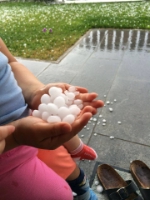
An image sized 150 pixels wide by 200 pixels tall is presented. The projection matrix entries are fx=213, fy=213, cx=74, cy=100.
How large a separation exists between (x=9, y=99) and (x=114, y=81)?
161 cm

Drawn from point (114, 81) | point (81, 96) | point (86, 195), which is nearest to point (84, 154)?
point (86, 195)

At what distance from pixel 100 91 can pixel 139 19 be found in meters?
2.86

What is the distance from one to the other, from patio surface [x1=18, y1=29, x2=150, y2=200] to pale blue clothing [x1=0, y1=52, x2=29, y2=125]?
677 mm

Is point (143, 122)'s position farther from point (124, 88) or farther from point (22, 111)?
point (22, 111)

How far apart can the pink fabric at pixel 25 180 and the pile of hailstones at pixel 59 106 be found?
0.62 feet

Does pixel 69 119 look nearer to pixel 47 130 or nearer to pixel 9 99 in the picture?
pixel 47 130

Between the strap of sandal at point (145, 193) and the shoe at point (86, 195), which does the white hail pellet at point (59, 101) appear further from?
the strap of sandal at point (145, 193)

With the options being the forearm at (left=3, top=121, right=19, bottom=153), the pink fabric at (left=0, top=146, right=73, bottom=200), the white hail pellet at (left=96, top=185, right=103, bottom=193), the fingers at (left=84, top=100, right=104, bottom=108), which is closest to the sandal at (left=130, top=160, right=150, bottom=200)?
the white hail pellet at (left=96, top=185, right=103, bottom=193)

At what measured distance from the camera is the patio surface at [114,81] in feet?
4.83

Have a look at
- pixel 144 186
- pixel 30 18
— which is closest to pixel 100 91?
pixel 144 186

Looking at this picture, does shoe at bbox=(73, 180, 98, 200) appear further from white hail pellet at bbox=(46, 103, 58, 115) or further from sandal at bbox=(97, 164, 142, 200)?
white hail pellet at bbox=(46, 103, 58, 115)

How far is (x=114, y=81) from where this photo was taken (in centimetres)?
228

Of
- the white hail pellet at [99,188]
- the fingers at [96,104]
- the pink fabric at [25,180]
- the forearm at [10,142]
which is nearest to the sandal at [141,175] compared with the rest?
the white hail pellet at [99,188]

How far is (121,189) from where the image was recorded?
1.13 metres
